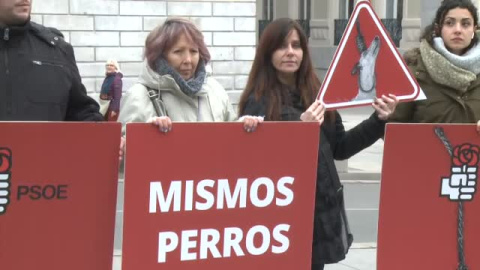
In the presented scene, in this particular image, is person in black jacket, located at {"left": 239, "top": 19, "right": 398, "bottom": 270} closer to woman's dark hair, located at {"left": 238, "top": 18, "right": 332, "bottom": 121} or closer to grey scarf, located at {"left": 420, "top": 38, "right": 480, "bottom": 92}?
woman's dark hair, located at {"left": 238, "top": 18, "right": 332, "bottom": 121}

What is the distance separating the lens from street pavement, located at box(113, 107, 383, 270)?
707cm

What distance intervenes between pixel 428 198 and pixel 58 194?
67.0 inches

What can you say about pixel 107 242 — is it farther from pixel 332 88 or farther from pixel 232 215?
pixel 332 88

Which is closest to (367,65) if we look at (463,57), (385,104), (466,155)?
(385,104)

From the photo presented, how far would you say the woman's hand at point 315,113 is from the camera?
411cm

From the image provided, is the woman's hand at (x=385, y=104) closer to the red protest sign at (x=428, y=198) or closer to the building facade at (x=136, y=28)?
the red protest sign at (x=428, y=198)

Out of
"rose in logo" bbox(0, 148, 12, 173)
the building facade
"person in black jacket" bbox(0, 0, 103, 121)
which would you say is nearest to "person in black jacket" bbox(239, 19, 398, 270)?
"person in black jacket" bbox(0, 0, 103, 121)

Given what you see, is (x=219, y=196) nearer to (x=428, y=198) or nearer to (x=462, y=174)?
→ (x=428, y=198)

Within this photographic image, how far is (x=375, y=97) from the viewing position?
14.1 ft

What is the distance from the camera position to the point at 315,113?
4102mm

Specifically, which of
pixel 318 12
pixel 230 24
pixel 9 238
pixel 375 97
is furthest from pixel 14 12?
pixel 318 12

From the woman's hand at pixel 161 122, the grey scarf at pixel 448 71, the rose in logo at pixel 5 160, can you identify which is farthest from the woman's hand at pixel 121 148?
the grey scarf at pixel 448 71

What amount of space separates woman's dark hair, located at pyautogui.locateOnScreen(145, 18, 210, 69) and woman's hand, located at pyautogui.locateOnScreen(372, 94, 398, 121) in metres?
0.85

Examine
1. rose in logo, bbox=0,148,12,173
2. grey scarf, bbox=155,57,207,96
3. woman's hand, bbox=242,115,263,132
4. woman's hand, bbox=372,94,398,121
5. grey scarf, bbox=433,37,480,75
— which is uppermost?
grey scarf, bbox=433,37,480,75
